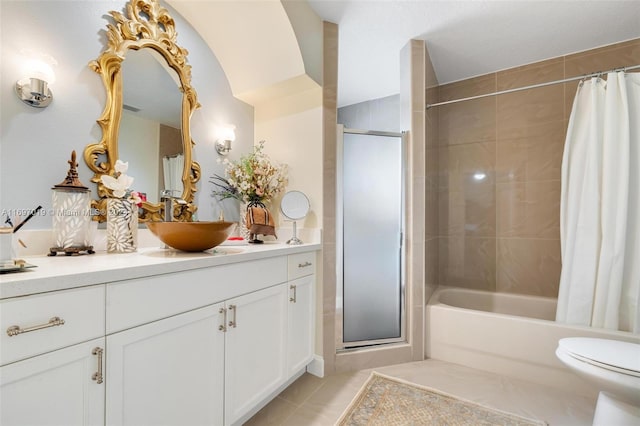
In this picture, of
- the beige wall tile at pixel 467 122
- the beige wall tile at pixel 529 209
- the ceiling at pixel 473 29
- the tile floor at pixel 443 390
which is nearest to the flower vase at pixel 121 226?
the tile floor at pixel 443 390

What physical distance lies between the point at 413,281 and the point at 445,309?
0.33 meters

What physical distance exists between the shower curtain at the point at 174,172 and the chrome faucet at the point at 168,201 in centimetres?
3

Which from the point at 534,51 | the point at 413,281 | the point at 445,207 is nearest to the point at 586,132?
the point at 534,51

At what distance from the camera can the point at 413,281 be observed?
2225mm

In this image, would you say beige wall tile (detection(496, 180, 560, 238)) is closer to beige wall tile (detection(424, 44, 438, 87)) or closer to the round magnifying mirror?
beige wall tile (detection(424, 44, 438, 87))

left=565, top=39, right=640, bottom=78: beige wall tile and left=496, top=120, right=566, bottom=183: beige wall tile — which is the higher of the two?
left=565, top=39, right=640, bottom=78: beige wall tile

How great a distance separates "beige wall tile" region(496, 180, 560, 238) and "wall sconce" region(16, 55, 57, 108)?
332cm

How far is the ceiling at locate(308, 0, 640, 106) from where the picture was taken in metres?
1.91

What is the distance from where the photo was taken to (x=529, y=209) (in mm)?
2629

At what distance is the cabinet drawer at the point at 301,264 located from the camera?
170 centimetres

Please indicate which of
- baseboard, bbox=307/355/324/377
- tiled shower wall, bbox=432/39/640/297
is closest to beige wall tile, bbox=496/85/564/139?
tiled shower wall, bbox=432/39/640/297

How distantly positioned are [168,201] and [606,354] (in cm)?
231

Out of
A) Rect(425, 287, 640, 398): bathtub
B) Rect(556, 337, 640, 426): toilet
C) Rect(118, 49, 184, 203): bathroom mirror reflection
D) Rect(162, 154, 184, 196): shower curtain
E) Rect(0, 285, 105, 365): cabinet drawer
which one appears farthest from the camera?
Rect(425, 287, 640, 398): bathtub

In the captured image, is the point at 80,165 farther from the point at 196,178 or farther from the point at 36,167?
the point at 196,178
